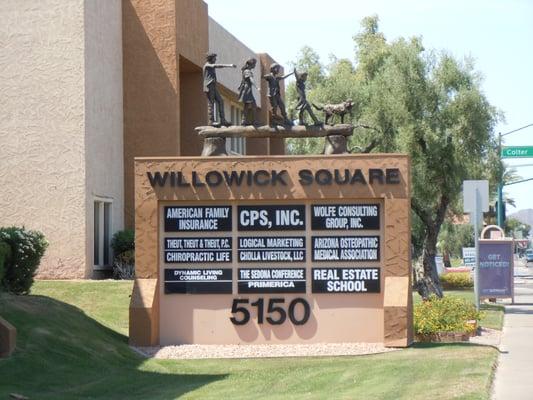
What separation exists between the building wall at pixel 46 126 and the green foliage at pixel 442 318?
11.2 metres

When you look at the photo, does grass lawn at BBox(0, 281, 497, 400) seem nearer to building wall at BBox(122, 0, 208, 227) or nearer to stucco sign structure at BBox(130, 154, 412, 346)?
stucco sign structure at BBox(130, 154, 412, 346)

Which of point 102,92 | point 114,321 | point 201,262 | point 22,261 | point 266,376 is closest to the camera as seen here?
point 266,376

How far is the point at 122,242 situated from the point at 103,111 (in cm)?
371

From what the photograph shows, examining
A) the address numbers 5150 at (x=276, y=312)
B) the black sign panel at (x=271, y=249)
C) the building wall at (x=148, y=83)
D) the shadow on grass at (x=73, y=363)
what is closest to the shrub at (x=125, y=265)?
the building wall at (x=148, y=83)

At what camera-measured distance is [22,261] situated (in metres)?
20.5

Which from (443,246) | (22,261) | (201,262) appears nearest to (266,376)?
(201,262)

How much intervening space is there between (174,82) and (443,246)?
48.8 metres

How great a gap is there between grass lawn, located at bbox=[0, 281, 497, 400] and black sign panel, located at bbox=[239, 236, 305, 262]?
81.2 inches

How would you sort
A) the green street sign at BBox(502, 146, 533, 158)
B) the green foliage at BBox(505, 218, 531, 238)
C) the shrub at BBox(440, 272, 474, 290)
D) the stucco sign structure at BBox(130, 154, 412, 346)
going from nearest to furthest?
the stucco sign structure at BBox(130, 154, 412, 346) < the green street sign at BBox(502, 146, 533, 158) < the shrub at BBox(440, 272, 474, 290) < the green foliage at BBox(505, 218, 531, 238)

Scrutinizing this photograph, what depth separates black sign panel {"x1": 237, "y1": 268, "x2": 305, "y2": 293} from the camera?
19.0m

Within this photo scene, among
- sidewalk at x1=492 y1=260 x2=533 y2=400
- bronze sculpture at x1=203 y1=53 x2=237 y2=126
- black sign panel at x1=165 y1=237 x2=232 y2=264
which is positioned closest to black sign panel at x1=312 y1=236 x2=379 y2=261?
black sign panel at x1=165 y1=237 x2=232 y2=264

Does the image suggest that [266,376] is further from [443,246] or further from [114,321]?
[443,246]

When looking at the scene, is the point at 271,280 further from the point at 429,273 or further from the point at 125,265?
the point at 429,273

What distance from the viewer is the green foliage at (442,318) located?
19869 millimetres
